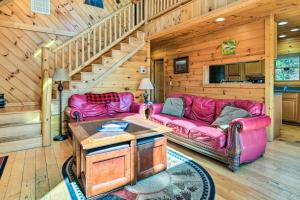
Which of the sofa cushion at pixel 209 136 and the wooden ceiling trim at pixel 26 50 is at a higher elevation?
the wooden ceiling trim at pixel 26 50

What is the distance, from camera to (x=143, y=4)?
5.48 metres

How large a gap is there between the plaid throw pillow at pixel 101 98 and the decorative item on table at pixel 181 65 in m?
2.33

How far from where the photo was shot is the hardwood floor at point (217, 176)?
203cm

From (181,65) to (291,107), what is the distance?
127 inches

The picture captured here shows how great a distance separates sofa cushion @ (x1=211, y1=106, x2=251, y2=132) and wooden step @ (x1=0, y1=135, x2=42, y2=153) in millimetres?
3190

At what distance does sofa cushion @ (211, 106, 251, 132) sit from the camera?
285 centimetres

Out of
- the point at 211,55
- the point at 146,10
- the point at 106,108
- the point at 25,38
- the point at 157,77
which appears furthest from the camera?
the point at 157,77

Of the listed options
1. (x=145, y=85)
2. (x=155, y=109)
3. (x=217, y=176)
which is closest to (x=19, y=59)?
(x=145, y=85)

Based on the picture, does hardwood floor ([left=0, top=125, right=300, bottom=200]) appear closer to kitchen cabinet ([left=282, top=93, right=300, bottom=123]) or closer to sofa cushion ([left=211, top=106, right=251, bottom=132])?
sofa cushion ([left=211, top=106, right=251, bottom=132])

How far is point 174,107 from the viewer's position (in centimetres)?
414

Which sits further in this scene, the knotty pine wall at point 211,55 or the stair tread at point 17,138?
the knotty pine wall at point 211,55

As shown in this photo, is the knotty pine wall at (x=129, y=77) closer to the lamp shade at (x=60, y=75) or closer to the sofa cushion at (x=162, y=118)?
the lamp shade at (x=60, y=75)

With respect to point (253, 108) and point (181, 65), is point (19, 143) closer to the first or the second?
point (253, 108)

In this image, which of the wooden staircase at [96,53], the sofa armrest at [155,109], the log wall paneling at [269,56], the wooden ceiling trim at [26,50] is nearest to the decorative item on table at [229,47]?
the log wall paneling at [269,56]
